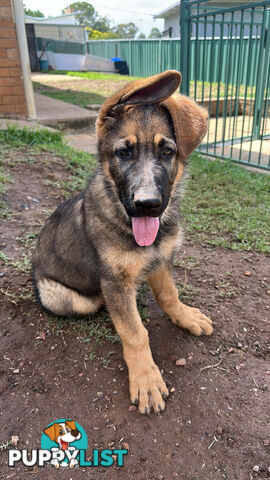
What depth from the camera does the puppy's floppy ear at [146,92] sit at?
6.90 feet

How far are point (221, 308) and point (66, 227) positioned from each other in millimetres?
1459

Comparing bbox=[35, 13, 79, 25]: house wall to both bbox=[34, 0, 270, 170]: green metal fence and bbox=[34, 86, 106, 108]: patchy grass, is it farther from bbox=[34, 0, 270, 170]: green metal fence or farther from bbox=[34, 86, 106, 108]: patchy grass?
bbox=[34, 0, 270, 170]: green metal fence

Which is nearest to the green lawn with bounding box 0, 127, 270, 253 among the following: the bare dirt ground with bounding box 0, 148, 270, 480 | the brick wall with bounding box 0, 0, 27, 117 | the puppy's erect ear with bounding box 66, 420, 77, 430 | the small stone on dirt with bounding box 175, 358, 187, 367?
the bare dirt ground with bounding box 0, 148, 270, 480

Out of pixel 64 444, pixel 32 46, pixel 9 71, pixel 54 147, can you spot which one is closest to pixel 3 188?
pixel 54 147

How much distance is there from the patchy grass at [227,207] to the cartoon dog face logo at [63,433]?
2.59 metres

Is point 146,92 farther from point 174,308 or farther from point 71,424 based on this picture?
point 71,424

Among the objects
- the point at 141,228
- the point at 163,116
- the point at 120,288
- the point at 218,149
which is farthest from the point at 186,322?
the point at 218,149

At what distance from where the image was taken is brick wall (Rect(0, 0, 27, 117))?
727 cm

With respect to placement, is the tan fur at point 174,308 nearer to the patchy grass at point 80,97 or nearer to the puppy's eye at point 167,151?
the puppy's eye at point 167,151

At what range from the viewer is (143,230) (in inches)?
89.4

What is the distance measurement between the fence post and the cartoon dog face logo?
700cm

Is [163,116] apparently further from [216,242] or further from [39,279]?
[216,242]

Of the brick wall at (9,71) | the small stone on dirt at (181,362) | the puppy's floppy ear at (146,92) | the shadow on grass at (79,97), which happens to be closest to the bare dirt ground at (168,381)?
the small stone on dirt at (181,362)

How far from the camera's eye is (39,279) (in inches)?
118
